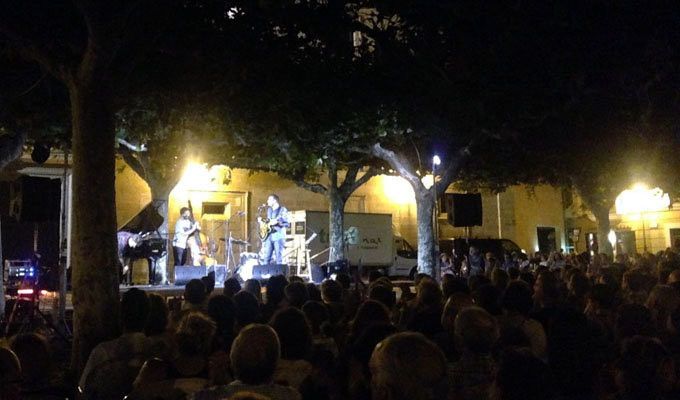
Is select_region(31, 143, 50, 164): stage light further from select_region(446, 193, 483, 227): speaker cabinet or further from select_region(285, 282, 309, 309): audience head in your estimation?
Result: select_region(446, 193, 483, 227): speaker cabinet

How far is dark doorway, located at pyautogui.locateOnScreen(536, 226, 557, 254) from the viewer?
34688mm

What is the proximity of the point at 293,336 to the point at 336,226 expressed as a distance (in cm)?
1697

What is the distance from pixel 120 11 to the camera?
6.67 metres

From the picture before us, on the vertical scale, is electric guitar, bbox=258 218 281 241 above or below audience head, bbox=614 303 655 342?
above

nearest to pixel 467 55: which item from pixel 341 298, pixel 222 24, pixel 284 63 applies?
pixel 284 63

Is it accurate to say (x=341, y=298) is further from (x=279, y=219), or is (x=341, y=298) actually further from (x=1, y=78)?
(x=279, y=219)

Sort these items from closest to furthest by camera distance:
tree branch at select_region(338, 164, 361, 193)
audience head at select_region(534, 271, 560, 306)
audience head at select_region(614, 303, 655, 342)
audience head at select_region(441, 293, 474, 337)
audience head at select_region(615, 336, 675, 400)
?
1. audience head at select_region(615, 336, 675, 400)
2. audience head at select_region(614, 303, 655, 342)
3. audience head at select_region(441, 293, 474, 337)
4. audience head at select_region(534, 271, 560, 306)
5. tree branch at select_region(338, 164, 361, 193)

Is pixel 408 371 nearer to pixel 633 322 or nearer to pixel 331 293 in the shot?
pixel 633 322

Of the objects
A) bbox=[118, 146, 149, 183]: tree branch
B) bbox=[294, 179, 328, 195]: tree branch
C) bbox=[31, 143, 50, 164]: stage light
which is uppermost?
bbox=[118, 146, 149, 183]: tree branch

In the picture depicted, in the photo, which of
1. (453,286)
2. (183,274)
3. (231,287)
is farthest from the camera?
(183,274)

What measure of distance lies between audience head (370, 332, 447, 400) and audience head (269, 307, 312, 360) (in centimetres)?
135

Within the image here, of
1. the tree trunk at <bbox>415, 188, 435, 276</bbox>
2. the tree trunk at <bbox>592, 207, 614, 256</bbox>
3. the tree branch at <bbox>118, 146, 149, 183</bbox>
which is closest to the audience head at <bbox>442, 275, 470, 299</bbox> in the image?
the tree trunk at <bbox>415, 188, 435, 276</bbox>

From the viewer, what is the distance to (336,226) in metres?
21.0

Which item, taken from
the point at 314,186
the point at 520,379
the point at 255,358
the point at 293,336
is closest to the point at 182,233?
the point at 314,186
